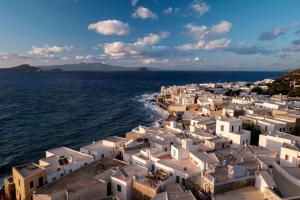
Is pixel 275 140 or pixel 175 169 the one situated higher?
pixel 275 140

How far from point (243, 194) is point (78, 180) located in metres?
15.9

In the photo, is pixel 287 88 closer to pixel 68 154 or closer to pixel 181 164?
pixel 181 164

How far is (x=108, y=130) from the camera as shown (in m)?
61.5

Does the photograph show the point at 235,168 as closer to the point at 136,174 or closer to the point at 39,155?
the point at 136,174

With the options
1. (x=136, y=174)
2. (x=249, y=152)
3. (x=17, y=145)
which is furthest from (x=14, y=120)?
(x=249, y=152)

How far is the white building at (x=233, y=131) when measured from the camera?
3803 cm

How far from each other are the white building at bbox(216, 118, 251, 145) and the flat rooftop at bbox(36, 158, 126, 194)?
669 inches

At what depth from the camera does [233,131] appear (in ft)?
131

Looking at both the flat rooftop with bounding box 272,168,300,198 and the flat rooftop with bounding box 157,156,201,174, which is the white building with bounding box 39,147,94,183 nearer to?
the flat rooftop with bounding box 157,156,201,174

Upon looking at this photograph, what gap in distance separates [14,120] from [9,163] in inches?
1204

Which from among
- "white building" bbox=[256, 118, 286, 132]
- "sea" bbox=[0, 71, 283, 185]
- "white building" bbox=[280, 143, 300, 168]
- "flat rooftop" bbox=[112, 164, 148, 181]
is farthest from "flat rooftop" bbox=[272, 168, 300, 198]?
"sea" bbox=[0, 71, 283, 185]

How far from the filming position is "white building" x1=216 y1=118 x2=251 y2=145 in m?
38.0

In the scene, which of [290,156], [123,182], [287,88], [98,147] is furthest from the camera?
[287,88]

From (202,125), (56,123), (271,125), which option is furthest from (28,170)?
(56,123)
